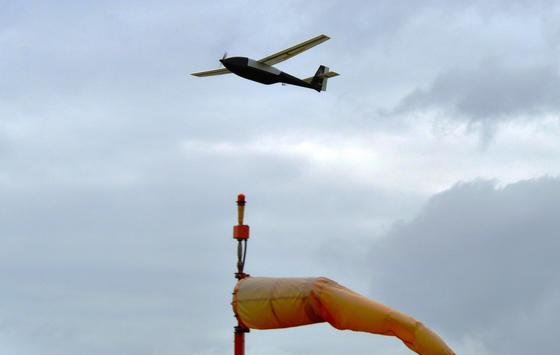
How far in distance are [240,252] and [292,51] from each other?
157 feet

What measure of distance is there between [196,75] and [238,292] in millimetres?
60702

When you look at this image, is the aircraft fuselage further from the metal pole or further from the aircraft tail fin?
the metal pole

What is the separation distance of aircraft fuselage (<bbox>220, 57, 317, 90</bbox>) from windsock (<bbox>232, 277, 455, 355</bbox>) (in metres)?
45.4

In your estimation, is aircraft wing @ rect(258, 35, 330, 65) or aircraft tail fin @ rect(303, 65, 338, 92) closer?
aircraft wing @ rect(258, 35, 330, 65)

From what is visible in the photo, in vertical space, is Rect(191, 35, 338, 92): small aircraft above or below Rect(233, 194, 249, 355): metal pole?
above

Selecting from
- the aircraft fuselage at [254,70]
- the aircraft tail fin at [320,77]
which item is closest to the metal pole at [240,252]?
the aircraft fuselage at [254,70]

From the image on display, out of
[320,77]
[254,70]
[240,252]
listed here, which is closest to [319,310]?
[240,252]

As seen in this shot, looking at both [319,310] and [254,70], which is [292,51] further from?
[319,310]

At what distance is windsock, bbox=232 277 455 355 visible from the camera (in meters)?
28.7

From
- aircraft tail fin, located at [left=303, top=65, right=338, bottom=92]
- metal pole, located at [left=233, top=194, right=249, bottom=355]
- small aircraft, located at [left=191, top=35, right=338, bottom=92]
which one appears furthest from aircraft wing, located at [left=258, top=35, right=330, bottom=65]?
metal pole, located at [left=233, top=194, right=249, bottom=355]

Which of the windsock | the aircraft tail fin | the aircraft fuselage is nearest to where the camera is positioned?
Result: the windsock

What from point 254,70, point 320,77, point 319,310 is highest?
point 320,77

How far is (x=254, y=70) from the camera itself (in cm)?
7650

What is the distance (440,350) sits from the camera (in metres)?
28.3
